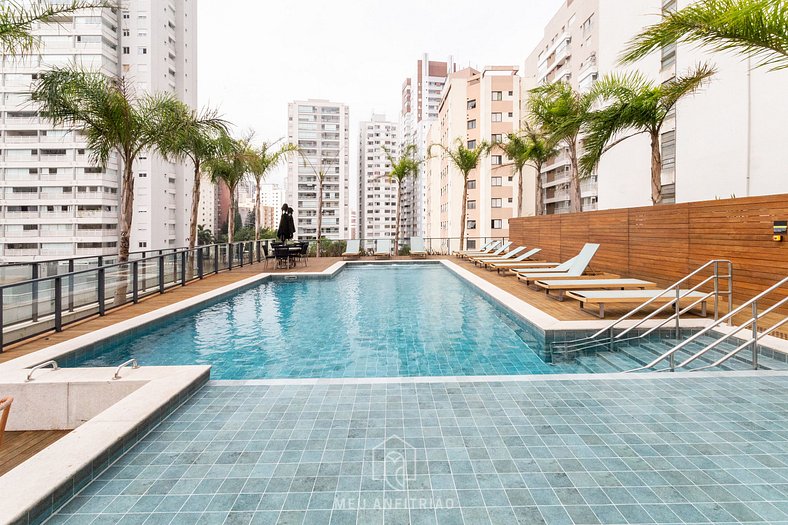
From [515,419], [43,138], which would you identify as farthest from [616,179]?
→ [43,138]

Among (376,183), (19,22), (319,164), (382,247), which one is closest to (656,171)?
(19,22)

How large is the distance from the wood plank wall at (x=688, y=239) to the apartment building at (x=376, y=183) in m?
99.3

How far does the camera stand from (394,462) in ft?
9.39

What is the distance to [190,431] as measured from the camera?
3.35 m

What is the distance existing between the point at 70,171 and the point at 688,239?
57411 millimetres

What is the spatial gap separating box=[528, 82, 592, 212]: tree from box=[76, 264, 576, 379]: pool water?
6.32m

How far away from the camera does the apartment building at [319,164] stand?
97.3 m

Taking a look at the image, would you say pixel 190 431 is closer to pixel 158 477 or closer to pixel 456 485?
pixel 158 477

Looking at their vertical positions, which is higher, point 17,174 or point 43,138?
point 43,138

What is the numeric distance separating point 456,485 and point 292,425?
4.55ft

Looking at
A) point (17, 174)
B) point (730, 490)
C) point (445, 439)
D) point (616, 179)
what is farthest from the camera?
point (17, 174)

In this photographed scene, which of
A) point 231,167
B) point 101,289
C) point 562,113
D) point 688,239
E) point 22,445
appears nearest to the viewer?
point 22,445

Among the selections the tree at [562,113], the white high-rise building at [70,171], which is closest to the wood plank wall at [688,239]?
the tree at [562,113]

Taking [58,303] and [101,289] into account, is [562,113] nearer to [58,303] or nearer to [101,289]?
[101,289]
